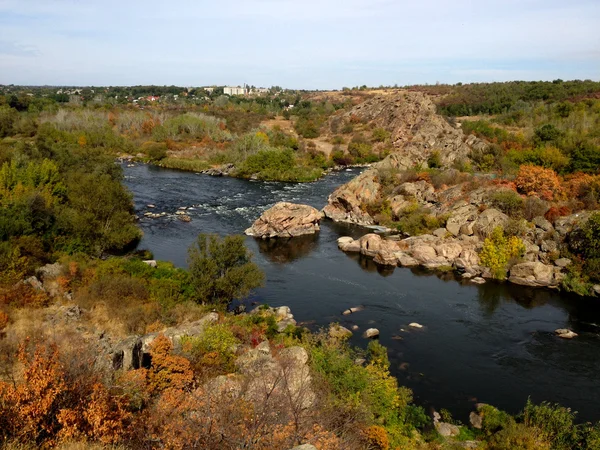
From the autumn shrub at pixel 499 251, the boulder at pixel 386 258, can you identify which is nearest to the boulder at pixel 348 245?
the boulder at pixel 386 258

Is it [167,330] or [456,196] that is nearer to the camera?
[167,330]

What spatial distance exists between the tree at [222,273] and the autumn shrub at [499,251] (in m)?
17.6

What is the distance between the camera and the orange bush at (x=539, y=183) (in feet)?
136

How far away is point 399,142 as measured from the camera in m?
85.1

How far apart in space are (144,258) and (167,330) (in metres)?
13.6

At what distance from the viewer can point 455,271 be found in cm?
3406

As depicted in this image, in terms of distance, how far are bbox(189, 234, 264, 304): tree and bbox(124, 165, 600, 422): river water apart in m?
3.20

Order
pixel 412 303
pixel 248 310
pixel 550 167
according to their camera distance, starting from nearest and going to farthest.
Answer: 1. pixel 248 310
2. pixel 412 303
3. pixel 550 167

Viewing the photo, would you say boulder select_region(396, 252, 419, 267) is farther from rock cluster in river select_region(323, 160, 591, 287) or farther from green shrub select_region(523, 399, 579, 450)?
green shrub select_region(523, 399, 579, 450)

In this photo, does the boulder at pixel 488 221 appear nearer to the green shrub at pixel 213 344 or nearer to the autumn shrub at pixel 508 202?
the autumn shrub at pixel 508 202

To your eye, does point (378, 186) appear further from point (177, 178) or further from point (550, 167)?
point (177, 178)

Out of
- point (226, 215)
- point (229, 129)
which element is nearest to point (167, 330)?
point (226, 215)

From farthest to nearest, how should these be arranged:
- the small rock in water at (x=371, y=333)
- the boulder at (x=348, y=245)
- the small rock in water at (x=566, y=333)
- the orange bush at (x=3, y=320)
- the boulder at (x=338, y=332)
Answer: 1. the boulder at (x=348, y=245)
2. the small rock in water at (x=566, y=333)
3. the small rock in water at (x=371, y=333)
4. the boulder at (x=338, y=332)
5. the orange bush at (x=3, y=320)

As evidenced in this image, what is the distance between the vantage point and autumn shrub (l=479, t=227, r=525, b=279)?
33.1m
